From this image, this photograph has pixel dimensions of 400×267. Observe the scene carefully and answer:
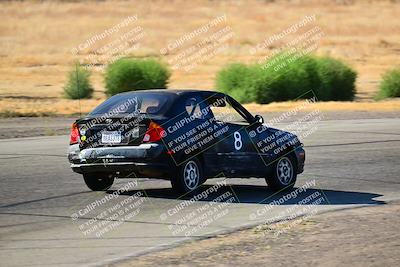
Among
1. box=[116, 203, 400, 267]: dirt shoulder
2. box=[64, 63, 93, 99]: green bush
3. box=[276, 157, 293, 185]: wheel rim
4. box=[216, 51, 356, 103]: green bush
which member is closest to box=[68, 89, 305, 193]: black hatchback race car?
box=[276, 157, 293, 185]: wheel rim

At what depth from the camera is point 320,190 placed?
15.8 m

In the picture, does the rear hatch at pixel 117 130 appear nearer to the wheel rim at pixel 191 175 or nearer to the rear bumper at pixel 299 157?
the wheel rim at pixel 191 175

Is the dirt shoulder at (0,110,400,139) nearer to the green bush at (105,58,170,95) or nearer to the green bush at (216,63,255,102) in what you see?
the green bush at (216,63,255,102)

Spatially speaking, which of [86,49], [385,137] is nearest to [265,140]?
[385,137]

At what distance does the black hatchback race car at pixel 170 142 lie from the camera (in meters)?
14.0

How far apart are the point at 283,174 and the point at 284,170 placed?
0.06 m

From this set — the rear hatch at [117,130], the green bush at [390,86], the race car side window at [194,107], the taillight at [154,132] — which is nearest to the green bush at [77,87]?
the green bush at [390,86]

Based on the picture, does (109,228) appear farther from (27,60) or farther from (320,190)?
(27,60)

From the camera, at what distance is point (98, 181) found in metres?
15.3

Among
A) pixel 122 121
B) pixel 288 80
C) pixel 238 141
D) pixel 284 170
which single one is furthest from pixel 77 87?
pixel 122 121

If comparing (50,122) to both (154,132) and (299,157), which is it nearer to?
(299,157)

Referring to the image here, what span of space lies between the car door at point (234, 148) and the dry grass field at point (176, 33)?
3411 centimetres

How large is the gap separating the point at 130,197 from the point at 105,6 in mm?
107395

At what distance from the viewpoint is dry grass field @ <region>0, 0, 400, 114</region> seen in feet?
212
